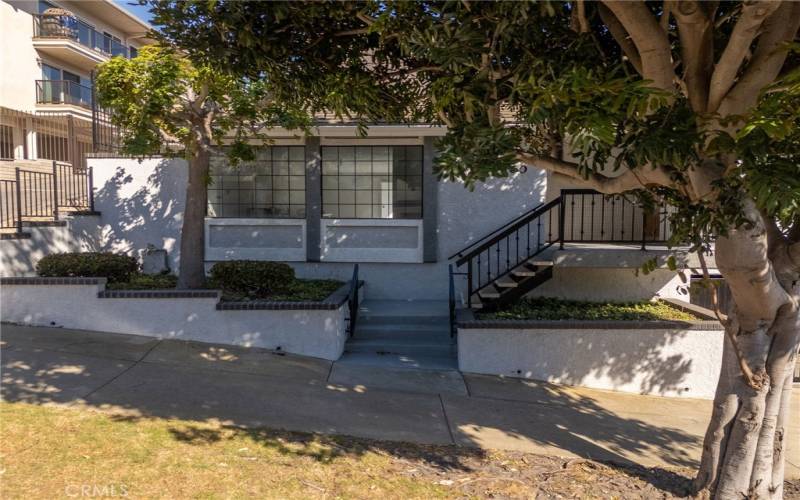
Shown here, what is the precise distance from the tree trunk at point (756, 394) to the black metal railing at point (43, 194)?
9864mm

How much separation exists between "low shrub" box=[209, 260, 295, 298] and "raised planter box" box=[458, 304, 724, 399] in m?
3.01

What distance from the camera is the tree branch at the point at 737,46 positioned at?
381 cm

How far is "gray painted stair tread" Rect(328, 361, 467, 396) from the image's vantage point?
7.01m

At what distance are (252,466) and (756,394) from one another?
3886 mm

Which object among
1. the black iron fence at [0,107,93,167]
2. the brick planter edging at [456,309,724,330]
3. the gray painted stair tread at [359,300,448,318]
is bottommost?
the gray painted stair tread at [359,300,448,318]

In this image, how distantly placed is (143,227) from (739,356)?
10000 mm

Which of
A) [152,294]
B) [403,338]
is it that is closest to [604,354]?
[403,338]

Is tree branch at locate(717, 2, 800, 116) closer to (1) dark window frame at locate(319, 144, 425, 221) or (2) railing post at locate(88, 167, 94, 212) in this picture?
(1) dark window frame at locate(319, 144, 425, 221)

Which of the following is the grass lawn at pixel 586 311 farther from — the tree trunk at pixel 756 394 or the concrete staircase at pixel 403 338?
the tree trunk at pixel 756 394

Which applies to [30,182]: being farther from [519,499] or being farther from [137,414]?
[519,499]

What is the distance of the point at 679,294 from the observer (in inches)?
398

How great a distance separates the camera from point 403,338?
8898 mm

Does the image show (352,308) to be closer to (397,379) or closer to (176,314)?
(397,379)

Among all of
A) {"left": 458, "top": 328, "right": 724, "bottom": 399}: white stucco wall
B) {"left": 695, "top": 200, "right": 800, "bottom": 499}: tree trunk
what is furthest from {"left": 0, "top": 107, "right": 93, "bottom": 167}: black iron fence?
{"left": 695, "top": 200, "right": 800, "bottom": 499}: tree trunk
